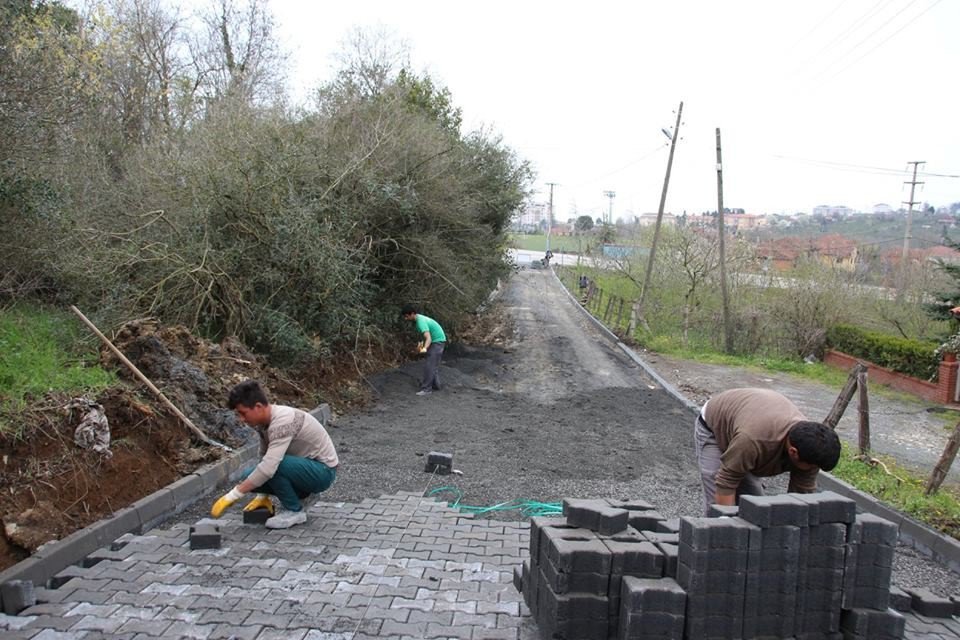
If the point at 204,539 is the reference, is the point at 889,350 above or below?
below

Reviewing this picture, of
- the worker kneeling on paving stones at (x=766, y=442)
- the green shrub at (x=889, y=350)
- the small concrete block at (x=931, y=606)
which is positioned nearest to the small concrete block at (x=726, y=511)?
the worker kneeling on paving stones at (x=766, y=442)

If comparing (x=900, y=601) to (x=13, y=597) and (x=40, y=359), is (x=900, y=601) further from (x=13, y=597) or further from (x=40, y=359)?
(x=40, y=359)

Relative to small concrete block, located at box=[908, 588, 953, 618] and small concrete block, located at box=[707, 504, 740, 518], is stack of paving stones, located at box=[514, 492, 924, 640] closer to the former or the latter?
small concrete block, located at box=[707, 504, 740, 518]

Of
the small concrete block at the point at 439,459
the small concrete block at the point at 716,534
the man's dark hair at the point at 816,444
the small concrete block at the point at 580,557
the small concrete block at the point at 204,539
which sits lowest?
the small concrete block at the point at 439,459

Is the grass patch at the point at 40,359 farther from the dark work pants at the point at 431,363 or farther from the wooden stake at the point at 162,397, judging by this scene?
the dark work pants at the point at 431,363

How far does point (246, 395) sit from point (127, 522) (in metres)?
1.43

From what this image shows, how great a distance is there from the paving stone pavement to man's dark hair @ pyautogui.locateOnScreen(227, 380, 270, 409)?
102 cm

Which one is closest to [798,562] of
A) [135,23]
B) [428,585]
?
[428,585]

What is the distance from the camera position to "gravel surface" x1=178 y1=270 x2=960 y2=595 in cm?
655

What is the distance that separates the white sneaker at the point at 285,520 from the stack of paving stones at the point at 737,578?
2.36m

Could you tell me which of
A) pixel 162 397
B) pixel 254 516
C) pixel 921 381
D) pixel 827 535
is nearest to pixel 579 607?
pixel 827 535

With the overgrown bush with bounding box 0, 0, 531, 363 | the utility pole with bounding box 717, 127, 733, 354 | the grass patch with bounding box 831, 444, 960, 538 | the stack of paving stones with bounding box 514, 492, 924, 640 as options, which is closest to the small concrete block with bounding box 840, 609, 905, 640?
the stack of paving stones with bounding box 514, 492, 924, 640

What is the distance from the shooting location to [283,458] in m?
5.01

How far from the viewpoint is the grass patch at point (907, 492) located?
597 cm
